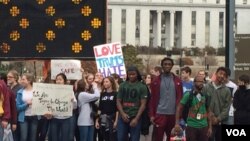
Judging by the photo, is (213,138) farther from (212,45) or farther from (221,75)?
(212,45)

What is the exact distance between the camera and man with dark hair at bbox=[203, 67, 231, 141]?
1112 cm

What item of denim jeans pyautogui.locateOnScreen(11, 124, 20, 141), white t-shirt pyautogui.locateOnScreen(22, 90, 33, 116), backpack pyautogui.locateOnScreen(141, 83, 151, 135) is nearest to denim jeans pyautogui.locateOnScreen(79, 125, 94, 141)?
white t-shirt pyautogui.locateOnScreen(22, 90, 33, 116)

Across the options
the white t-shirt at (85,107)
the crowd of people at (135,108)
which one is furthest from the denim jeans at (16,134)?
the white t-shirt at (85,107)

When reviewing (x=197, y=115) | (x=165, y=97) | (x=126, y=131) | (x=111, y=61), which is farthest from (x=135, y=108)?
(x=111, y=61)

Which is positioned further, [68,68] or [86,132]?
[68,68]

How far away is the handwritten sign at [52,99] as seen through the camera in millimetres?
12352

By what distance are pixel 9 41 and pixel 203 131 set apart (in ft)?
16.1

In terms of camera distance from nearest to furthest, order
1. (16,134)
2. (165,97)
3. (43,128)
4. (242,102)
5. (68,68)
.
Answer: (165,97), (242,102), (16,134), (43,128), (68,68)

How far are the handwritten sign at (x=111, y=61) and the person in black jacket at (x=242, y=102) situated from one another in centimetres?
444

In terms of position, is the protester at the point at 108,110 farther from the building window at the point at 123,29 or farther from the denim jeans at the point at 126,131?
the building window at the point at 123,29

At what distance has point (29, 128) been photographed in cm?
1259

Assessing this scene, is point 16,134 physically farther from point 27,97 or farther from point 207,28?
point 207,28

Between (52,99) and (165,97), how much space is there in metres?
2.37

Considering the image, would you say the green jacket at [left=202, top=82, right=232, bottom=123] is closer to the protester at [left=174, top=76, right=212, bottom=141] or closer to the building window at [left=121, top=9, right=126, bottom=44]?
the protester at [left=174, top=76, right=212, bottom=141]
